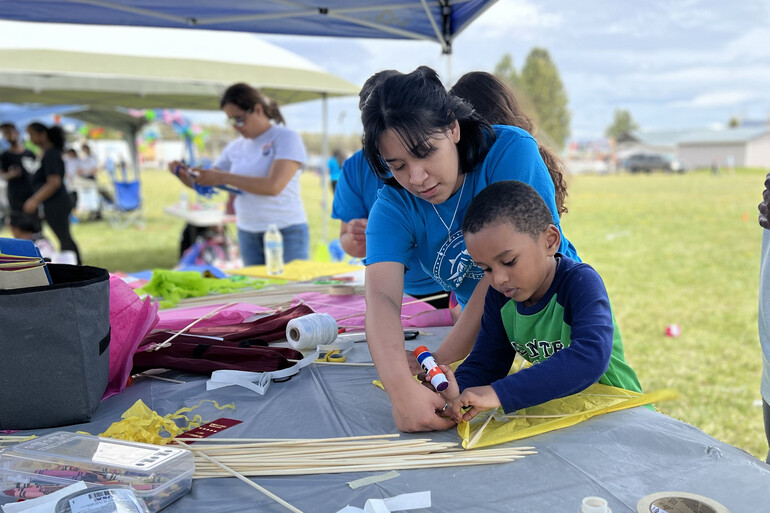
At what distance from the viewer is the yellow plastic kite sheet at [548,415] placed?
1198 mm

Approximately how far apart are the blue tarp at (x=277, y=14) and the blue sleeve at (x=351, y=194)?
1191 mm

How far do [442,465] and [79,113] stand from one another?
13852 millimetres

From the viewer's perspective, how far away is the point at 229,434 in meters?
1.31

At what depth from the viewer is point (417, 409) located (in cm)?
125

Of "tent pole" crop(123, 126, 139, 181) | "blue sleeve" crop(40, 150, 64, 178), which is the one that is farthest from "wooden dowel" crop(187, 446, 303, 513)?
"tent pole" crop(123, 126, 139, 181)

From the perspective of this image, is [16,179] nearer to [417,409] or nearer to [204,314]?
[204,314]

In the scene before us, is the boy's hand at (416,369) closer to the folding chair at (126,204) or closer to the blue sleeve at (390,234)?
the blue sleeve at (390,234)

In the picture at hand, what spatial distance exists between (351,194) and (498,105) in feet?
2.42

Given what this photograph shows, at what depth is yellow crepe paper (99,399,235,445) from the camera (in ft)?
4.03


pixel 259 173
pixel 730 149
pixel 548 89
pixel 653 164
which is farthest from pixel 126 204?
pixel 730 149

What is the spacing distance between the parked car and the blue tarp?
3613 cm

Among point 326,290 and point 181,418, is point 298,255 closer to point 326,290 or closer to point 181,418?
point 326,290

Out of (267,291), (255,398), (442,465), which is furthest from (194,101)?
(442,465)

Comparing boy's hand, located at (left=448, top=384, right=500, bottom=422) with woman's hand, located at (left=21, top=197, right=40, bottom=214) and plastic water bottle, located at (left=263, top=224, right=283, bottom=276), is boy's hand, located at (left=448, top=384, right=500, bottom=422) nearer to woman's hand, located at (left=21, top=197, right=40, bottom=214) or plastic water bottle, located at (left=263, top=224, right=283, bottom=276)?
plastic water bottle, located at (left=263, top=224, right=283, bottom=276)
